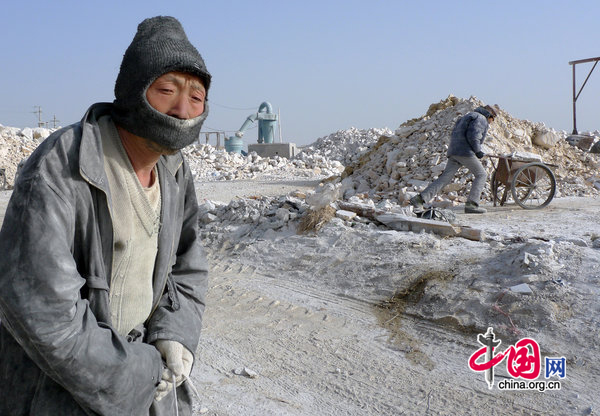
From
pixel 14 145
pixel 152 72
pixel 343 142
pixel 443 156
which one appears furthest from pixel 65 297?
pixel 343 142

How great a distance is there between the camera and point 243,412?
3535mm

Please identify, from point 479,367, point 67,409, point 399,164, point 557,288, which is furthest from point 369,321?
point 399,164

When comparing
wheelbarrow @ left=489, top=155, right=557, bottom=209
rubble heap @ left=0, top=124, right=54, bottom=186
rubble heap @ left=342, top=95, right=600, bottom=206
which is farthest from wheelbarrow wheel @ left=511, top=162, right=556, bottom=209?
rubble heap @ left=0, top=124, right=54, bottom=186

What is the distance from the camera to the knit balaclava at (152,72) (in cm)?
155

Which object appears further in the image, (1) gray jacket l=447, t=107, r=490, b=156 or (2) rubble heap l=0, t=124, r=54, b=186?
(2) rubble heap l=0, t=124, r=54, b=186

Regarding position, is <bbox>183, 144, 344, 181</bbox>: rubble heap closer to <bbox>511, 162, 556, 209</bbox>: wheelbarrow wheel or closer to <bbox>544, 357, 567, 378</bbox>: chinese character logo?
<bbox>511, 162, 556, 209</bbox>: wheelbarrow wheel

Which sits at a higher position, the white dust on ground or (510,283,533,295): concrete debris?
(510,283,533,295): concrete debris

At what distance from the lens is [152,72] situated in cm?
154

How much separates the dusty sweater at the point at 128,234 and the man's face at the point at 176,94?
0.17m

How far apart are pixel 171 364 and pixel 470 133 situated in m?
8.86

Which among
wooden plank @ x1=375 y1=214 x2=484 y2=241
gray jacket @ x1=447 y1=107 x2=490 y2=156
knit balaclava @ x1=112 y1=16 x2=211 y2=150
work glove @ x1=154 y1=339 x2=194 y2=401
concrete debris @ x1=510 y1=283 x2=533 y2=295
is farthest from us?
gray jacket @ x1=447 y1=107 x2=490 y2=156

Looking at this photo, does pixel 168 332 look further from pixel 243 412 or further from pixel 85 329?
pixel 243 412

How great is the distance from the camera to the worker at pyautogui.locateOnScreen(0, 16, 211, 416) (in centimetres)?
131

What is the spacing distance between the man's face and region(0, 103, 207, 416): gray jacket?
0.65 ft
